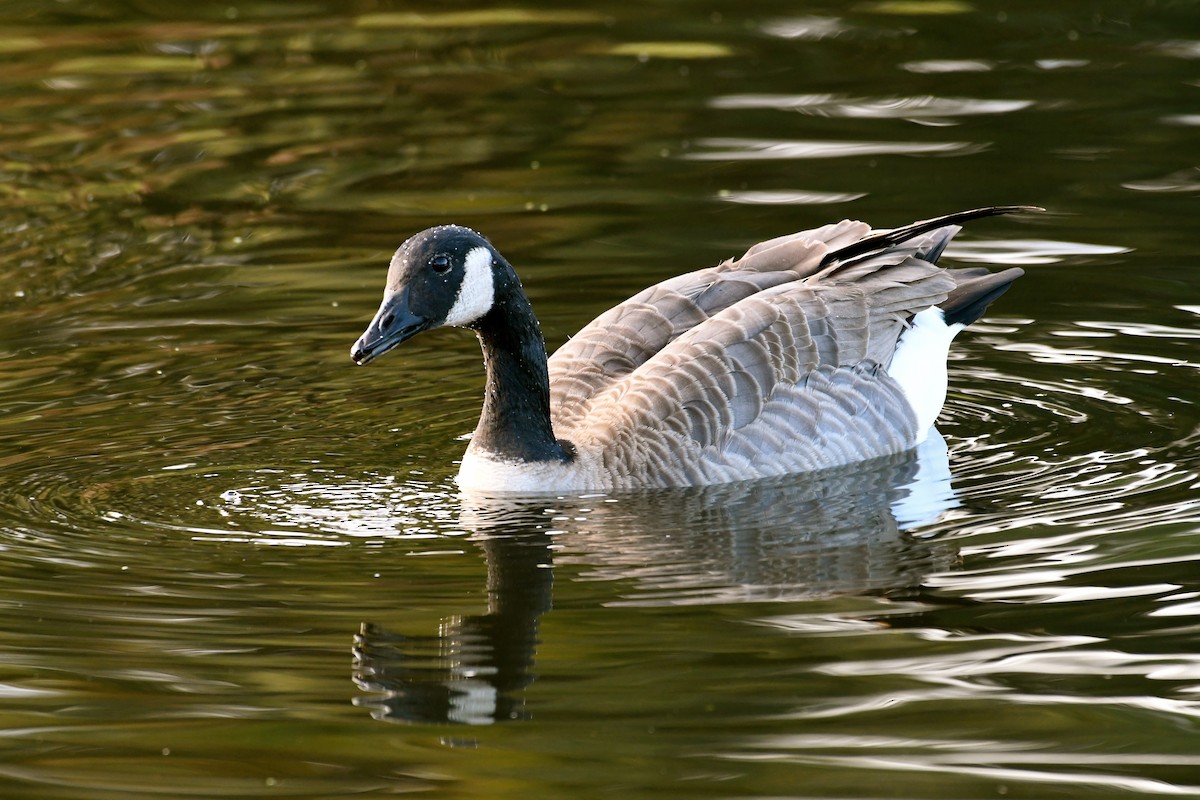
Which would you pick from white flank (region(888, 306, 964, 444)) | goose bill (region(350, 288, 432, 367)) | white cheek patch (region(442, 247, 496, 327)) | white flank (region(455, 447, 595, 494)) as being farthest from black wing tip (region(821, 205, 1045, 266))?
goose bill (region(350, 288, 432, 367))

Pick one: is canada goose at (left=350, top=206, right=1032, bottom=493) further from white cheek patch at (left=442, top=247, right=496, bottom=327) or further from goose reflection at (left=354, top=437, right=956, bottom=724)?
goose reflection at (left=354, top=437, right=956, bottom=724)

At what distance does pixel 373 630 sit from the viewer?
318 inches

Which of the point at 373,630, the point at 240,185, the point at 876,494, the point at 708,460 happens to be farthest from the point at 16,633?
the point at 240,185

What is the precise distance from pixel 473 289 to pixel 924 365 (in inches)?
112

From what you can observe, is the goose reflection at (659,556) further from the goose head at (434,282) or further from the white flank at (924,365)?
the goose head at (434,282)

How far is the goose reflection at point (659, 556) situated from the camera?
7562 mm

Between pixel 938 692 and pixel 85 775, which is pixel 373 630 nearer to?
pixel 85 775

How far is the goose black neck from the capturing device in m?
10.2

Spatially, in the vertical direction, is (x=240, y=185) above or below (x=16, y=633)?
above

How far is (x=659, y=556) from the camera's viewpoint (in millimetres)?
8984

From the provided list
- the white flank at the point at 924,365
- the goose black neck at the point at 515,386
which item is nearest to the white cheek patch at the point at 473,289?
the goose black neck at the point at 515,386

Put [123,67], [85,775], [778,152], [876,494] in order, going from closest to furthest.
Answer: [85,775] < [876,494] < [778,152] < [123,67]

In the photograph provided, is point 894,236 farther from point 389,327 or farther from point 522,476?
point 389,327

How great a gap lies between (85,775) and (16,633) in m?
1.57
